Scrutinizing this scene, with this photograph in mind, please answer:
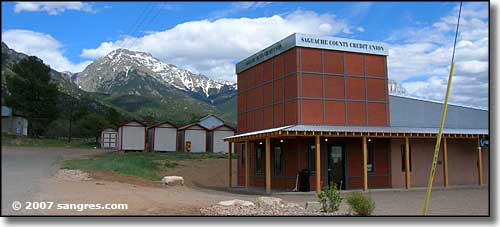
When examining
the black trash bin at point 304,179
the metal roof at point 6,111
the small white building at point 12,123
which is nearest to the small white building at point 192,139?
the black trash bin at point 304,179

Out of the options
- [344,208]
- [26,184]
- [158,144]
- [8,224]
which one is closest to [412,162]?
[344,208]

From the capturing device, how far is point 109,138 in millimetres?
38969

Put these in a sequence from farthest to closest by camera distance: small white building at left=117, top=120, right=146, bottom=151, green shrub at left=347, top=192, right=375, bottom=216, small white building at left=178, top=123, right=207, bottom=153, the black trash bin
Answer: small white building at left=178, top=123, right=207, bottom=153 → small white building at left=117, top=120, right=146, bottom=151 → the black trash bin → green shrub at left=347, top=192, right=375, bottom=216

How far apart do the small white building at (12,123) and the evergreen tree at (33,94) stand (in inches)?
9.3

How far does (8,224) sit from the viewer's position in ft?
30.2

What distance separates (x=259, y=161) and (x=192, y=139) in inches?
790

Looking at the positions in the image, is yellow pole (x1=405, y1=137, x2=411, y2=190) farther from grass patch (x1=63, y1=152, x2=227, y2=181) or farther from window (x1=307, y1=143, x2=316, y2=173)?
grass patch (x1=63, y1=152, x2=227, y2=181)

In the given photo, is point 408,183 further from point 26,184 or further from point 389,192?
point 26,184

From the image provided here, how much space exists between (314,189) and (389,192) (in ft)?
8.35

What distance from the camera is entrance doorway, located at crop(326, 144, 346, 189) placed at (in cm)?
1895

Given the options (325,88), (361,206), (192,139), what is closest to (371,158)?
(325,88)

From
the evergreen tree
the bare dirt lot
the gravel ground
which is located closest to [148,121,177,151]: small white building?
the bare dirt lot
